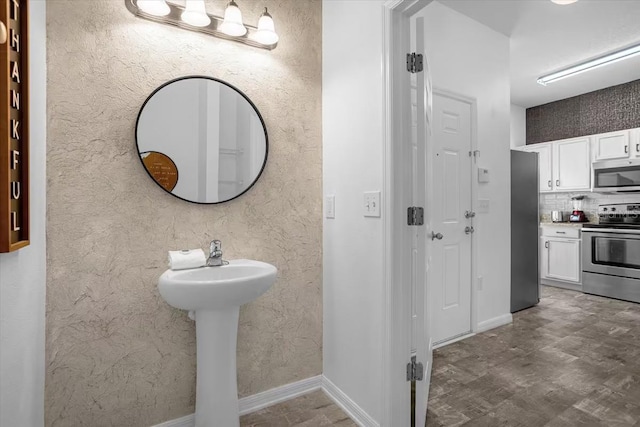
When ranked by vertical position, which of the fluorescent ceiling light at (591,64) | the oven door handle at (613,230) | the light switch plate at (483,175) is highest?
the fluorescent ceiling light at (591,64)

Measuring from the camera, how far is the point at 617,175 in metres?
4.21

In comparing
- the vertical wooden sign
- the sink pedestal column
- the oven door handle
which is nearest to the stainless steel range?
the oven door handle

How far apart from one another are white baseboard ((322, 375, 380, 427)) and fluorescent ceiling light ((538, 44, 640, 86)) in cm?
449

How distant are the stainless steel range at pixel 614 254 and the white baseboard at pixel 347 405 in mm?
4167

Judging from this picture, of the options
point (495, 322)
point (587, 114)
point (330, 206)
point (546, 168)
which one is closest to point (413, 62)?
point (330, 206)

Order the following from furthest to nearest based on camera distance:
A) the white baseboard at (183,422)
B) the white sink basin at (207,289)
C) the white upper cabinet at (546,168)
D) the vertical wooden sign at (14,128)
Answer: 1. the white upper cabinet at (546,168)
2. the white baseboard at (183,422)
3. the white sink basin at (207,289)
4. the vertical wooden sign at (14,128)

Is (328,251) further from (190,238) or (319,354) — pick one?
(190,238)

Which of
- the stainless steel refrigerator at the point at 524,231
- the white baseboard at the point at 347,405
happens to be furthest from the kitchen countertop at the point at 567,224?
the white baseboard at the point at 347,405

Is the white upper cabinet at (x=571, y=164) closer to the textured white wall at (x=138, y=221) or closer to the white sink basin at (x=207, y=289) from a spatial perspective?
the textured white wall at (x=138, y=221)

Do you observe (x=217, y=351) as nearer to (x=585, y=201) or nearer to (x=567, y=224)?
(x=567, y=224)

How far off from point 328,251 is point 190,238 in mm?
804

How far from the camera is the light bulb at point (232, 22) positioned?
164 centimetres

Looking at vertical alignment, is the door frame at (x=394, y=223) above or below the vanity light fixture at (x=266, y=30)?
below

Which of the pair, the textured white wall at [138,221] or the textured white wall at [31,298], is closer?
the textured white wall at [31,298]
